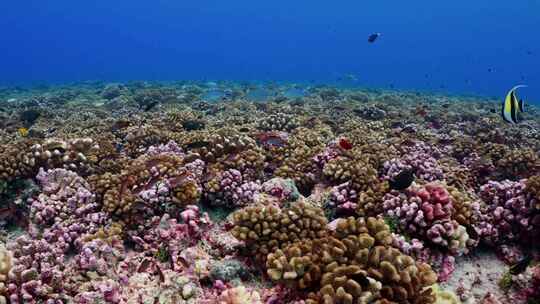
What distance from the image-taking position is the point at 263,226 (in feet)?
17.5

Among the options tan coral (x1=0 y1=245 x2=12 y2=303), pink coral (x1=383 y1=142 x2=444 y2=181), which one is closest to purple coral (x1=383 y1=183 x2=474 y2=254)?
pink coral (x1=383 y1=142 x2=444 y2=181)

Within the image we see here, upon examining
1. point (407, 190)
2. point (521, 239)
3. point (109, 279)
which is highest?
point (407, 190)

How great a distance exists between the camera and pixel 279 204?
6.55m

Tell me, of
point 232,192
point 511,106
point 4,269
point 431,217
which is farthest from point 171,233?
point 511,106

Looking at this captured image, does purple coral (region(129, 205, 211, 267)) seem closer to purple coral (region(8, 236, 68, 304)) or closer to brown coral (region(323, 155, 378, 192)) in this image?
purple coral (region(8, 236, 68, 304))

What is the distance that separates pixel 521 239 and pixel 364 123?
8.14 meters

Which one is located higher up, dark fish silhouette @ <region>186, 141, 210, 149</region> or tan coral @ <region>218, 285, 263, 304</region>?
dark fish silhouette @ <region>186, 141, 210, 149</region>

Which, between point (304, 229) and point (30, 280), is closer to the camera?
point (30, 280)

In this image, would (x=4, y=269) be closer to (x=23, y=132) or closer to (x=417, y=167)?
(x=417, y=167)

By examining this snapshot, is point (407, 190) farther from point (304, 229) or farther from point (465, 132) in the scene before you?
Result: point (465, 132)

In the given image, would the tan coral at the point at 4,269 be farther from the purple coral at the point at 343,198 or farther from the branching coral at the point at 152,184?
the purple coral at the point at 343,198

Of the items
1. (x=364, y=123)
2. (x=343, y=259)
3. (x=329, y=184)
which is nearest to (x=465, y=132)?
(x=364, y=123)

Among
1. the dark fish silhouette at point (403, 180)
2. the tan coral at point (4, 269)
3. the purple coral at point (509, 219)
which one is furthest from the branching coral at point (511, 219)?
the tan coral at point (4, 269)

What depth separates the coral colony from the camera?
14.4 feet
